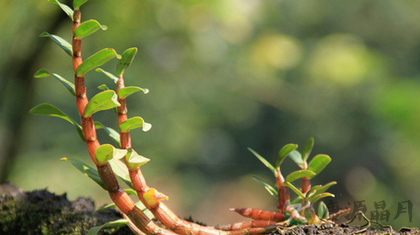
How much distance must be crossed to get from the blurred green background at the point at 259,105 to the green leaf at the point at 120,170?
1706 millimetres

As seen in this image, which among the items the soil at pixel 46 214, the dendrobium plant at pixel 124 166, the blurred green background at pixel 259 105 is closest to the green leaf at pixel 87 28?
the dendrobium plant at pixel 124 166

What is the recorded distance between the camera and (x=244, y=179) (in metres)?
5.67

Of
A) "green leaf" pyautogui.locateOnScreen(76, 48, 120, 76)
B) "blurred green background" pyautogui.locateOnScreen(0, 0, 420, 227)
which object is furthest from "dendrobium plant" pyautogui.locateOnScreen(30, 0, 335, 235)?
"blurred green background" pyautogui.locateOnScreen(0, 0, 420, 227)

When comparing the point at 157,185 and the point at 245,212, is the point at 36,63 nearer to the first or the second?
the point at 245,212

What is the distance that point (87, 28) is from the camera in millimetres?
519

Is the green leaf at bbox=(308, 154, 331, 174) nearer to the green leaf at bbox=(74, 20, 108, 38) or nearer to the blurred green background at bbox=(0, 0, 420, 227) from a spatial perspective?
the green leaf at bbox=(74, 20, 108, 38)

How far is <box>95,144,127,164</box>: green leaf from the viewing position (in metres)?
0.51

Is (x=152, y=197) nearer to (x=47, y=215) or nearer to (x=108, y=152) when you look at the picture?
(x=108, y=152)

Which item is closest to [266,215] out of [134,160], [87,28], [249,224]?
[249,224]

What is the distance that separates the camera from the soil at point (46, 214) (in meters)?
0.66

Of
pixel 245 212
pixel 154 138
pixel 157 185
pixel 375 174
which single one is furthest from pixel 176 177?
pixel 245 212

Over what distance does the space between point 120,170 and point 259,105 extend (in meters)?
4.66

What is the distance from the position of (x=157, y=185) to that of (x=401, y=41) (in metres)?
2.32

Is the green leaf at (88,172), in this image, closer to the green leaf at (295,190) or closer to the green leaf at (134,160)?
the green leaf at (134,160)
